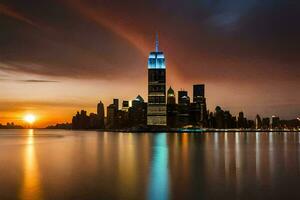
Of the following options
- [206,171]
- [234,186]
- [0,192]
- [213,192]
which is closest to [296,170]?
[206,171]

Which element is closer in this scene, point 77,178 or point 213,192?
point 213,192

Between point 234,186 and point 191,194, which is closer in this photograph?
point 191,194

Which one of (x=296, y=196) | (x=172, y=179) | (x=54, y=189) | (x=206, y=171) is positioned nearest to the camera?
(x=296, y=196)

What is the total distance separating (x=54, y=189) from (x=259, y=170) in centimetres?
2146

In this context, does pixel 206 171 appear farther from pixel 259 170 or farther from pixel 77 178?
pixel 77 178

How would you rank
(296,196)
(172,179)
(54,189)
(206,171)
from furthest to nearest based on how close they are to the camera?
1. (206,171)
2. (172,179)
3. (54,189)
4. (296,196)

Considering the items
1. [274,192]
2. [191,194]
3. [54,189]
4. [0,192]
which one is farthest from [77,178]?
[274,192]

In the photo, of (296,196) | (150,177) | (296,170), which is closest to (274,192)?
(296,196)

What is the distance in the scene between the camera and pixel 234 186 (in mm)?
29094

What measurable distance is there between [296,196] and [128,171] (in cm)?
1812

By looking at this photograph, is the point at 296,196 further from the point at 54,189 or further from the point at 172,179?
the point at 54,189

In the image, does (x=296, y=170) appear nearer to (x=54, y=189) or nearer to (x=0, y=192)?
(x=54, y=189)

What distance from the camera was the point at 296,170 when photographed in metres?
39.8

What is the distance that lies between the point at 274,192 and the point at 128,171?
1650 centimetres
